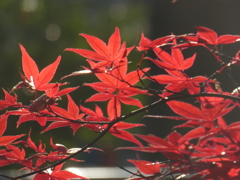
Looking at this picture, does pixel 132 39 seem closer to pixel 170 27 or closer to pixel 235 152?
pixel 170 27

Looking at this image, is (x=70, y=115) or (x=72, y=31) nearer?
(x=70, y=115)

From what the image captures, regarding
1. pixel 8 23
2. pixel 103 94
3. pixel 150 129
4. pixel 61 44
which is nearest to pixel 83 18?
pixel 61 44

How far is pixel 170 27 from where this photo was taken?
4.89m

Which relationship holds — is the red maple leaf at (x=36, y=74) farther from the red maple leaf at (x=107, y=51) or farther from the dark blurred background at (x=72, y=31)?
the dark blurred background at (x=72, y=31)

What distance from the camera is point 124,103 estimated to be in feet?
1.86

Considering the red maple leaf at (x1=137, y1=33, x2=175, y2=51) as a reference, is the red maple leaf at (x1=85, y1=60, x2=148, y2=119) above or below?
below

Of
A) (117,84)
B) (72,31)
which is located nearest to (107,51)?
(117,84)

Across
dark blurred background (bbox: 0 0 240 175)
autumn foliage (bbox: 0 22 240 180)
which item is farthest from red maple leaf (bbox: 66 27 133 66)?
dark blurred background (bbox: 0 0 240 175)

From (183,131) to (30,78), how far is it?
12.5 feet

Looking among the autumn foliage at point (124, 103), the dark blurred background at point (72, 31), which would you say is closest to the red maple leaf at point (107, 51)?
the autumn foliage at point (124, 103)

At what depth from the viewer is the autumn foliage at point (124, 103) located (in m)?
0.49

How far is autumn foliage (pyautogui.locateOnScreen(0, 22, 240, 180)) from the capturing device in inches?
19.4

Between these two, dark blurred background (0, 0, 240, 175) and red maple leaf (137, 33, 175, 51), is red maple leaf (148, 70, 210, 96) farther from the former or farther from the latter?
dark blurred background (0, 0, 240, 175)

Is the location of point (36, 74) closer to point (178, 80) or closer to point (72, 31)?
point (178, 80)
